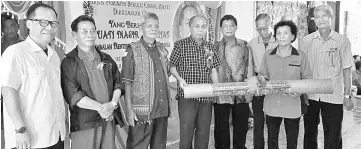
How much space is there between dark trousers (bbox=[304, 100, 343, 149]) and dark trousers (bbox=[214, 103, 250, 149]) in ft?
1.90

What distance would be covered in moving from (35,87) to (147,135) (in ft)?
3.24

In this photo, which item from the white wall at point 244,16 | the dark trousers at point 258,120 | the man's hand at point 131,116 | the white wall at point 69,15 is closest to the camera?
the man's hand at point 131,116

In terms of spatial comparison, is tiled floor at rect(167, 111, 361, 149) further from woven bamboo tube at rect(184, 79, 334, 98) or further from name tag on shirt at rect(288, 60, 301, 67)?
name tag on shirt at rect(288, 60, 301, 67)


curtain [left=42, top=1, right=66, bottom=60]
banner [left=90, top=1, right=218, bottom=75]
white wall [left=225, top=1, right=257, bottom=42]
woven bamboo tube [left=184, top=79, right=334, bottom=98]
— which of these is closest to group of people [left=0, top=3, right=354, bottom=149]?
woven bamboo tube [left=184, top=79, right=334, bottom=98]

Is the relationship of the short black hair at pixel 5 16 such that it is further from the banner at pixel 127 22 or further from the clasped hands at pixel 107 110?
the clasped hands at pixel 107 110

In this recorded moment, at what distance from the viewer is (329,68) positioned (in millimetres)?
3010

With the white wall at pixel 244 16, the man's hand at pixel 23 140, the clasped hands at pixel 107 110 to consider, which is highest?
the white wall at pixel 244 16

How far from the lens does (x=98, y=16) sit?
10.4ft

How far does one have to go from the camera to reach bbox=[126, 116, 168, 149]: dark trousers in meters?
2.56

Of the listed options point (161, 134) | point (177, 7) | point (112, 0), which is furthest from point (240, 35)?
point (161, 134)


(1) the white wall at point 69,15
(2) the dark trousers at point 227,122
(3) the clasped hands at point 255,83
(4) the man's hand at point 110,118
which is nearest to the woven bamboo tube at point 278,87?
(3) the clasped hands at point 255,83

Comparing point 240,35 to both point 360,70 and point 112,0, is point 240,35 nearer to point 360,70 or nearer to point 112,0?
point 112,0

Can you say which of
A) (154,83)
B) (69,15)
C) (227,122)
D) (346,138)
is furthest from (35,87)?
(346,138)

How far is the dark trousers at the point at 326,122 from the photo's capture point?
3008mm
